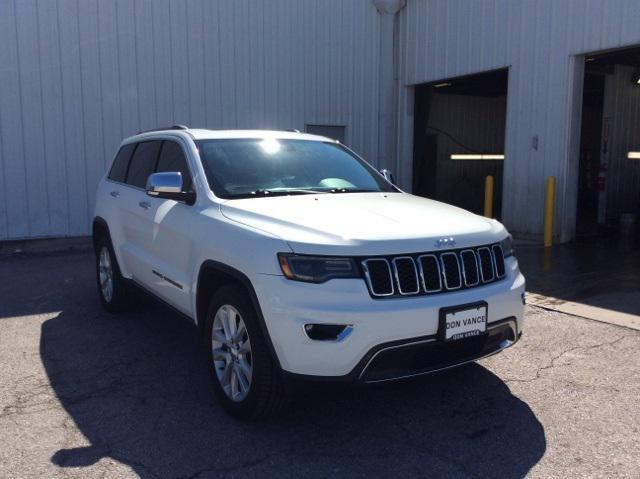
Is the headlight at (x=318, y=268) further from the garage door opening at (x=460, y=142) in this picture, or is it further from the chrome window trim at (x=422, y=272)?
the garage door opening at (x=460, y=142)

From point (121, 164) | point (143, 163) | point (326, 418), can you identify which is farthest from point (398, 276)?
point (121, 164)

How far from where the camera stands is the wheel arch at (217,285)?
130 inches

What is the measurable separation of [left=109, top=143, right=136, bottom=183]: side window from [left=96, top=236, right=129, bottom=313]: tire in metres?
0.65

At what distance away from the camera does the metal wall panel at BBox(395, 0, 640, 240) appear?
380 inches

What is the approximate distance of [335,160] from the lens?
16.5ft

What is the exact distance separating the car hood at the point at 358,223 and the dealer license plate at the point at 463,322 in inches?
14.9

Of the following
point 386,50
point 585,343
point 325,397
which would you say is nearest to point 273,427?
point 325,397

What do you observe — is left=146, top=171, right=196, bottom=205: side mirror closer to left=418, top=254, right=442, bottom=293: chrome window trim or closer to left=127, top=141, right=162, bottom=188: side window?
left=127, top=141, right=162, bottom=188: side window

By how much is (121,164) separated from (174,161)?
5.34 ft

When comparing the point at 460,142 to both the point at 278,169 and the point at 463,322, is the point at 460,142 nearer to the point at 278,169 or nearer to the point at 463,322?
the point at 278,169

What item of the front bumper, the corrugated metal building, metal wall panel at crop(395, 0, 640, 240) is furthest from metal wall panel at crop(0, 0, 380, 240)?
the front bumper

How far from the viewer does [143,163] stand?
5621mm

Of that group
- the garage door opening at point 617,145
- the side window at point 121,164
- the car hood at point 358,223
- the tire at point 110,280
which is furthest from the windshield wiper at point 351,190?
the garage door opening at point 617,145

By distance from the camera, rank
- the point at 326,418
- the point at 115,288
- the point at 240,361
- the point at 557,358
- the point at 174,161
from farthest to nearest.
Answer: the point at 115,288
the point at 174,161
the point at 557,358
the point at 326,418
the point at 240,361
